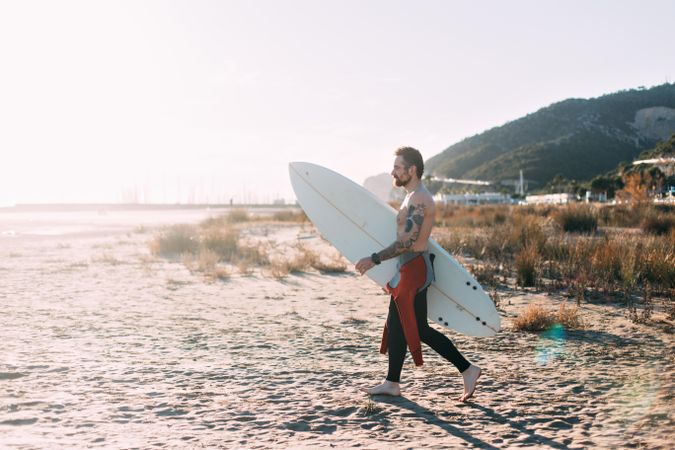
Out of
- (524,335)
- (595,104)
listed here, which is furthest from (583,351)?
(595,104)

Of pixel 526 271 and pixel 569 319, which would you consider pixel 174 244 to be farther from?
pixel 569 319

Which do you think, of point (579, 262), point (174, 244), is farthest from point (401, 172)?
point (174, 244)

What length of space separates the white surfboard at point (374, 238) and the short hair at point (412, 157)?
0.83 metres

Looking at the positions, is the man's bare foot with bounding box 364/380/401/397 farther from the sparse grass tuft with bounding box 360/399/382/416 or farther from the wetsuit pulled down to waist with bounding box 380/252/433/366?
the wetsuit pulled down to waist with bounding box 380/252/433/366

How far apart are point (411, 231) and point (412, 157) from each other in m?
0.50

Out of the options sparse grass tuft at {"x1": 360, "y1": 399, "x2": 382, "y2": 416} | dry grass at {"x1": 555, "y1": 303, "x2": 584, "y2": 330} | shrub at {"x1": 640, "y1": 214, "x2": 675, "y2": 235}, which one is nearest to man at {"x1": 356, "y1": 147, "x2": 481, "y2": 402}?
sparse grass tuft at {"x1": 360, "y1": 399, "x2": 382, "y2": 416}

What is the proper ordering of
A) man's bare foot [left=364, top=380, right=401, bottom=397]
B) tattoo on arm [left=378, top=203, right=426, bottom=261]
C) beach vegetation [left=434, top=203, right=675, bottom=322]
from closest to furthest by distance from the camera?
tattoo on arm [left=378, top=203, right=426, bottom=261] → man's bare foot [left=364, top=380, right=401, bottom=397] → beach vegetation [left=434, top=203, right=675, bottom=322]

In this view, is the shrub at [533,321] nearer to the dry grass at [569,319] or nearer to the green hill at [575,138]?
the dry grass at [569,319]

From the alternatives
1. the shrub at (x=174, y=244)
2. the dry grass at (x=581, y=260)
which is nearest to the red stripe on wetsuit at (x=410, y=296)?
the dry grass at (x=581, y=260)

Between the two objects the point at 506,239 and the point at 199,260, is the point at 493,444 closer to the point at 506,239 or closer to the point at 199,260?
the point at 506,239

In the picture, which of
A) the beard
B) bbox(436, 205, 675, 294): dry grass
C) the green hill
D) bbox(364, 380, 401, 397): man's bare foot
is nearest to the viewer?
the beard

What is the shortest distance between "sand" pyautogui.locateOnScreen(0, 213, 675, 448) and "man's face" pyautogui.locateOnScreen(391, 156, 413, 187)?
1.47 metres

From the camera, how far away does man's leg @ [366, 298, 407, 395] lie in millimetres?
4008

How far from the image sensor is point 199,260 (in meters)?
12.9
